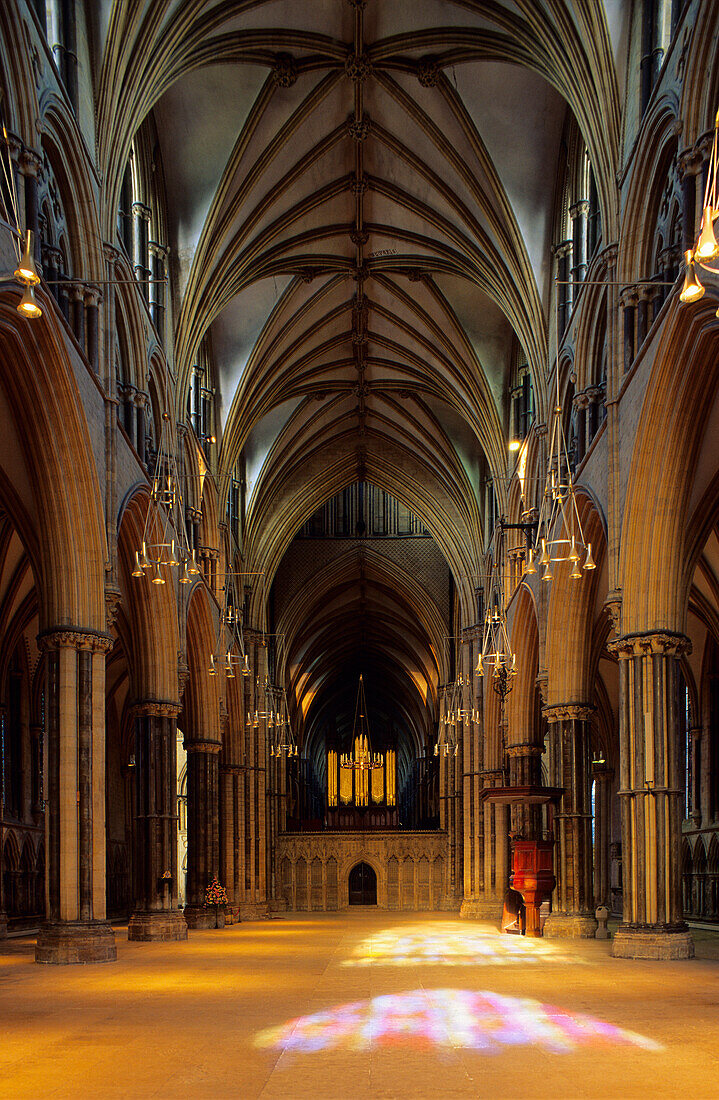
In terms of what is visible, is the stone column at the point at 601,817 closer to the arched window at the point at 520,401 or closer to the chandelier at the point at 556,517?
the arched window at the point at 520,401

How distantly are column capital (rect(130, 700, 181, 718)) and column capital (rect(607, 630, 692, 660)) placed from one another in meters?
12.0

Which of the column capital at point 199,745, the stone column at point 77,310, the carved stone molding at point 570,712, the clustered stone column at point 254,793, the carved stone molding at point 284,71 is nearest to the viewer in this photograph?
the stone column at point 77,310

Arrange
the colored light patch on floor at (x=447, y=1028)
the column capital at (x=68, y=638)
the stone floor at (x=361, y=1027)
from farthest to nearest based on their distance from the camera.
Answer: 1. the column capital at (x=68, y=638)
2. the colored light patch on floor at (x=447, y=1028)
3. the stone floor at (x=361, y=1027)

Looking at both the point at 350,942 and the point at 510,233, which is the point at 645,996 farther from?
the point at 510,233

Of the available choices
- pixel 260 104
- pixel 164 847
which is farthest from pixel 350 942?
pixel 260 104

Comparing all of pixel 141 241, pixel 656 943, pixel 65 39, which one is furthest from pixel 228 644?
pixel 65 39

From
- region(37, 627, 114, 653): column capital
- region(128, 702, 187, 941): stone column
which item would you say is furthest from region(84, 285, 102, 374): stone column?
region(128, 702, 187, 941): stone column

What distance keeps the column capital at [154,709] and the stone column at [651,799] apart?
1182 centimetres

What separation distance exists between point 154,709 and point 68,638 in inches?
319

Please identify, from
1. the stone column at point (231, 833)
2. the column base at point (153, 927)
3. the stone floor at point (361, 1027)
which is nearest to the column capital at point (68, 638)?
the stone floor at point (361, 1027)

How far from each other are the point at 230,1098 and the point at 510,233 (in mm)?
24680

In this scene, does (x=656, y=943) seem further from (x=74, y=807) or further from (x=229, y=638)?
(x=229, y=638)

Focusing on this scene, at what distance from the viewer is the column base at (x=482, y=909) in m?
40.5

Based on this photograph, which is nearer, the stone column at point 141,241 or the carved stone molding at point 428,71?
the stone column at point 141,241
